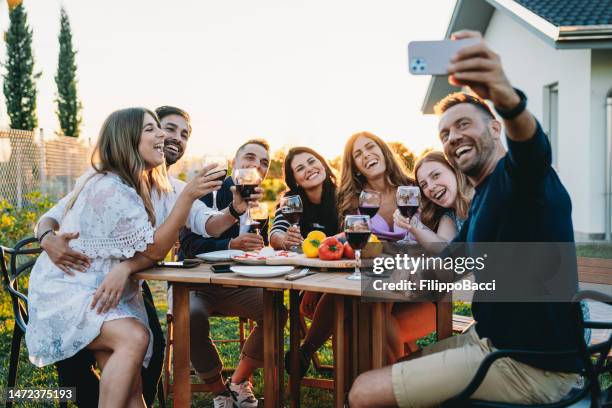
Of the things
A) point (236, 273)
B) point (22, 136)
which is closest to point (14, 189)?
point (22, 136)

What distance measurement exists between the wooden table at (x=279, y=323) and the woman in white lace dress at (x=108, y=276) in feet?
0.53

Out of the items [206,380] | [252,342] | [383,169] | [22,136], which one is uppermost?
[22,136]

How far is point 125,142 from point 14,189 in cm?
691

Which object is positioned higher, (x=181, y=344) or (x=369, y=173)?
(x=369, y=173)

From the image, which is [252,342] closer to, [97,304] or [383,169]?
[97,304]

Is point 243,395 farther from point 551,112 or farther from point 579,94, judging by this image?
point 551,112

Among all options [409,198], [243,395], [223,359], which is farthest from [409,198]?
[223,359]

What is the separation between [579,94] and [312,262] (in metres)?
8.23

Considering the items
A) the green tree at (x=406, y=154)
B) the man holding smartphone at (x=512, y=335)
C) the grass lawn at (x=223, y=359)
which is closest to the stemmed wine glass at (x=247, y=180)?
the man holding smartphone at (x=512, y=335)

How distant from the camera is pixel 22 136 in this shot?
30.3ft

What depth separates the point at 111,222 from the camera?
2.75 m

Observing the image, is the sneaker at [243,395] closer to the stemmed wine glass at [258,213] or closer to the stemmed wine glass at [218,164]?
the stemmed wine glass at [258,213]

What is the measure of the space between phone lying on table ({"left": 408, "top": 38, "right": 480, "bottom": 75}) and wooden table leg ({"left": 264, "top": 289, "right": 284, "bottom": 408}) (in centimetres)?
160

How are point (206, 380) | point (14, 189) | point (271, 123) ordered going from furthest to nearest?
point (271, 123)
point (14, 189)
point (206, 380)
